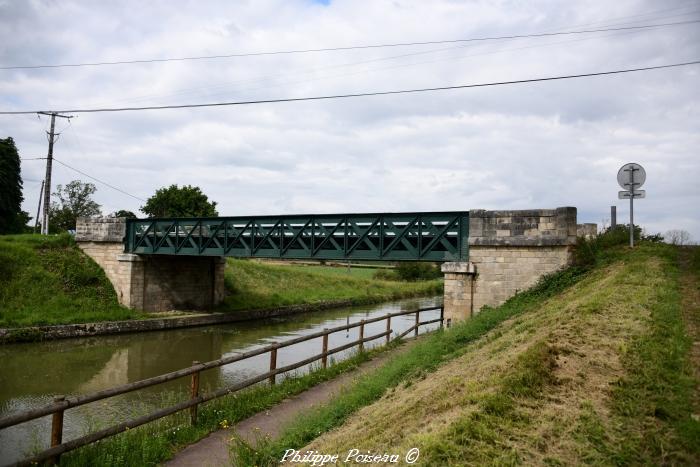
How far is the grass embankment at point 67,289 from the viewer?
19.7 metres

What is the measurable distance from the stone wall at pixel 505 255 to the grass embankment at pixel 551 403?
234 inches

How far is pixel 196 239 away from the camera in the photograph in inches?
912

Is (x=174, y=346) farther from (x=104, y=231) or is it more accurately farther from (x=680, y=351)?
(x=680, y=351)

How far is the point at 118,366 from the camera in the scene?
15.4 metres

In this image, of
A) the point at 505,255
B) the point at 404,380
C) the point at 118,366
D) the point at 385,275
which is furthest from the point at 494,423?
the point at 385,275

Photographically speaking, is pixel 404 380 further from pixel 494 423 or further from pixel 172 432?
pixel 494 423

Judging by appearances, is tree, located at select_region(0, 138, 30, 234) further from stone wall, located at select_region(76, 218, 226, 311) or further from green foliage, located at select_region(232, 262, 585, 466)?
green foliage, located at select_region(232, 262, 585, 466)

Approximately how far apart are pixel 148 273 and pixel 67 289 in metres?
3.53

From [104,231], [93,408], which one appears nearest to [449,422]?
[93,408]

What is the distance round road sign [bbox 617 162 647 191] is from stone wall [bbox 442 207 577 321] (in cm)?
182

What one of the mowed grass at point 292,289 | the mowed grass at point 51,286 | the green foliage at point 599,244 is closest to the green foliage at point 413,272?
the mowed grass at point 292,289

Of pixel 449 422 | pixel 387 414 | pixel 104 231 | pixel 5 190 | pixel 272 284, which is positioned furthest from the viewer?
pixel 5 190

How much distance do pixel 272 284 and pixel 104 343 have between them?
52.1ft

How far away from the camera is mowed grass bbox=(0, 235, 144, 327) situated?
1938 centimetres
